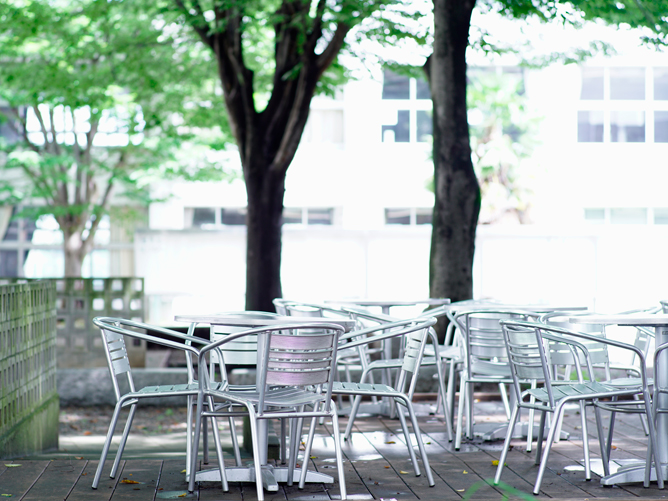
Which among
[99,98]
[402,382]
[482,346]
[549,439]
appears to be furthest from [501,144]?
[549,439]

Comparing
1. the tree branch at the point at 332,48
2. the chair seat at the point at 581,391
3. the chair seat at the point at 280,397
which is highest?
the tree branch at the point at 332,48

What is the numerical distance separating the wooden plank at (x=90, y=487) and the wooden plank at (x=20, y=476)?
219 mm

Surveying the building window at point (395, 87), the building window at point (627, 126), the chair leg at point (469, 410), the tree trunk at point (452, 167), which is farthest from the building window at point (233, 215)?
the chair leg at point (469, 410)

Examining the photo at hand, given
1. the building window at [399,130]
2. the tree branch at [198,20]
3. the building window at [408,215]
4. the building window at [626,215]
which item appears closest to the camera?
the tree branch at [198,20]

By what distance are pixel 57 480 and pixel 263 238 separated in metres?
6.35

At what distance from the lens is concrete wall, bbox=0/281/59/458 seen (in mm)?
4965

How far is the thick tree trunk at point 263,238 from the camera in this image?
400 inches

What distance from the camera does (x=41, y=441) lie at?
5.84 meters

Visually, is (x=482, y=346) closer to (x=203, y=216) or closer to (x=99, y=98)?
(x=99, y=98)

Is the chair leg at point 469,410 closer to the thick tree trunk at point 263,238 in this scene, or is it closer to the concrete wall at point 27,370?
the concrete wall at point 27,370

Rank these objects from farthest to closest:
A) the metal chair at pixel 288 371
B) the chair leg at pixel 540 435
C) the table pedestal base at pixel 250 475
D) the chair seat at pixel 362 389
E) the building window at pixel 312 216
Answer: the building window at pixel 312 216, the chair leg at pixel 540 435, the table pedestal base at pixel 250 475, the chair seat at pixel 362 389, the metal chair at pixel 288 371

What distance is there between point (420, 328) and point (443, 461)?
3.65 ft

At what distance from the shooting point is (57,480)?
13.3 feet

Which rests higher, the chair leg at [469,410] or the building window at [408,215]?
the building window at [408,215]
